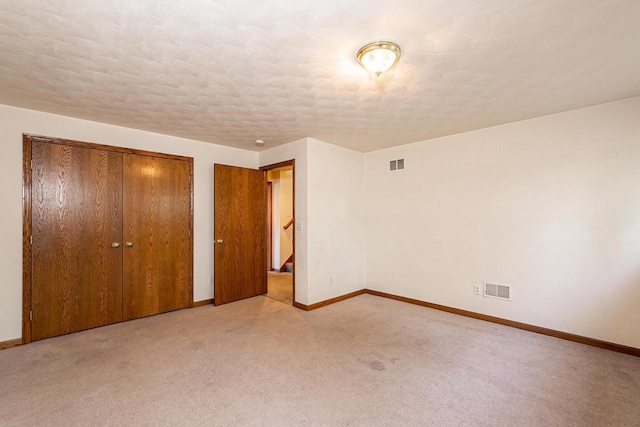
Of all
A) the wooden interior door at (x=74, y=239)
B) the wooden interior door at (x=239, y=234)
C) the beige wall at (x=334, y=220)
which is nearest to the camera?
the wooden interior door at (x=74, y=239)

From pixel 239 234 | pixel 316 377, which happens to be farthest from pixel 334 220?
pixel 316 377

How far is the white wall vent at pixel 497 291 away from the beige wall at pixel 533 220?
0.06 m

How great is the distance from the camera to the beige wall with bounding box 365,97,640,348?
2.79 metres

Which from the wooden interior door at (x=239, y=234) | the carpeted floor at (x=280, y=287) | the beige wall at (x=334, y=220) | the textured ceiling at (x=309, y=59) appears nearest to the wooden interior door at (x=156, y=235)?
the wooden interior door at (x=239, y=234)

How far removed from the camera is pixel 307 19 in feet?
5.34

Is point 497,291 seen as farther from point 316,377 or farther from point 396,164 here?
point 316,377

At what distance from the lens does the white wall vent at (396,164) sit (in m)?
4.46

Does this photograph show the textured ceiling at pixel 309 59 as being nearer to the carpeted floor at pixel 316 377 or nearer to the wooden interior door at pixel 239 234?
the wooden interior door at pixel 239 234

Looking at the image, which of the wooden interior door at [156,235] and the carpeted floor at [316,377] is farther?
the wooden interior door at [156,235]

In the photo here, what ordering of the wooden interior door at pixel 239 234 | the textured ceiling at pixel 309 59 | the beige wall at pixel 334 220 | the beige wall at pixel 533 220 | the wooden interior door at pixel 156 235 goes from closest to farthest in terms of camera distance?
1. the textured ceiling at pixel 309 59
2. the beige wall at pixel 533 220
3. the wooden interior door at pixel 156 235
4. the beige wall at pixel 334 220
5. the wooden interior door at pixel 239 234

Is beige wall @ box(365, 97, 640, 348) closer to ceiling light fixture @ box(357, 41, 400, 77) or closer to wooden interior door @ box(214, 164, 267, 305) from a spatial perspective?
wooden interior door @ box(214, 164, 267, 305)

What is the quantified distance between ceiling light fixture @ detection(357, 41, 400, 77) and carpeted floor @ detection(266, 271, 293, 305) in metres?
3.36

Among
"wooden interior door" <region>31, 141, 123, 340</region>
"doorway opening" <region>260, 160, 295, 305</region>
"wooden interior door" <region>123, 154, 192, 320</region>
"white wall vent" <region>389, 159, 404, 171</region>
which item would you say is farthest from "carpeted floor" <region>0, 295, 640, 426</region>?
"doorway opening" <region>260, 160, 295, 305</region>

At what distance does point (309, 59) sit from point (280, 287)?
160 inches
